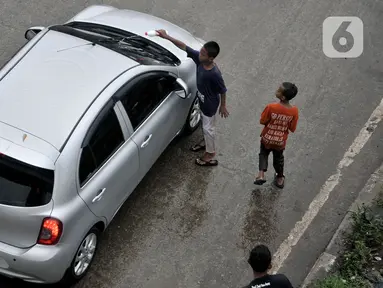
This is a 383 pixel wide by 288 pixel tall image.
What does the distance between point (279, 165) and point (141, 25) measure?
255 centimetres

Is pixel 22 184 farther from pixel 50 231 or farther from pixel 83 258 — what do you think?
pixel 83 258

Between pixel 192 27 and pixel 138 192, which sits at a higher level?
pixel 192 27

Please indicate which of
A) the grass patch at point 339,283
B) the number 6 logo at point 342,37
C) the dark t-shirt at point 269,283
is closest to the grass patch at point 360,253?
the grass patch at point 339,283

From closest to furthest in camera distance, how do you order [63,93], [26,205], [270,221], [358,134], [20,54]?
[26,205]
[63,93]
[20,54]
[270,221]
[358,134]

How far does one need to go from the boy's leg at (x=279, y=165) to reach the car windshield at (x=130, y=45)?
165 centimetres

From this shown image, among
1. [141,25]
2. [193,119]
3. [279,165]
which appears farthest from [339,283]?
[141,25]

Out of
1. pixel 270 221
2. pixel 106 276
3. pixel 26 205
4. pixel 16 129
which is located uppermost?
pixel 16 129

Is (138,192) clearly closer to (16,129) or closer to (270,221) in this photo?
(270,221)

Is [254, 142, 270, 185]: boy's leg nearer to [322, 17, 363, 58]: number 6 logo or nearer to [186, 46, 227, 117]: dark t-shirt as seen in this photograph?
[186, 46, 227, 117]: dark t-shirt

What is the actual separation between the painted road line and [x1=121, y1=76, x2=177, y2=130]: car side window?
2.15 m

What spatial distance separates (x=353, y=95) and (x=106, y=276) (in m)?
4.64

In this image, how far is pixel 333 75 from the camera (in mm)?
9508

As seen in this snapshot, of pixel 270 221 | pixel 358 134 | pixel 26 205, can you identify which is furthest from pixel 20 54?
pixel 358 134

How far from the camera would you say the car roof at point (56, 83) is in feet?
19.2
